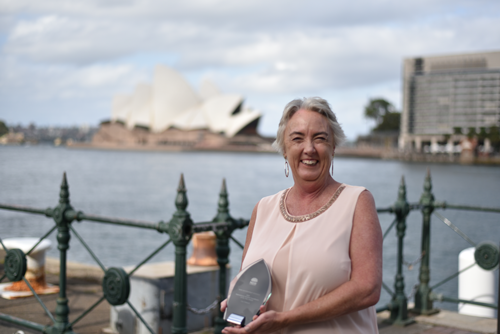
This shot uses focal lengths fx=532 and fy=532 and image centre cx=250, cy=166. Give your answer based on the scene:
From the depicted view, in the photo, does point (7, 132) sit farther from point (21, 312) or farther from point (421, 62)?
point (21, 312)

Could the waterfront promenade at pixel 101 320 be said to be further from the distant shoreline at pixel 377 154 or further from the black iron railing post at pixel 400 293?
the distant shoreline at pixel 377 154

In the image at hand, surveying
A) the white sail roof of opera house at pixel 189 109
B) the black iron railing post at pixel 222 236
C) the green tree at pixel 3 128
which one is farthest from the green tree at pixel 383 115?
the black iron railing post at pixel 222 236

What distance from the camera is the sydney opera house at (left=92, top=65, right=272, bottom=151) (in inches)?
3378

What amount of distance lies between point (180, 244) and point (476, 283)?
10.4 ft

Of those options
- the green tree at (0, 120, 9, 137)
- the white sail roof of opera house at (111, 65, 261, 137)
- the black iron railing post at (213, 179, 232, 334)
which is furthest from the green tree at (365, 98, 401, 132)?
the black iron railing post at (213, 179, 232, 334)

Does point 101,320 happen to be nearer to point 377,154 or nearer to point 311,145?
point 311,145

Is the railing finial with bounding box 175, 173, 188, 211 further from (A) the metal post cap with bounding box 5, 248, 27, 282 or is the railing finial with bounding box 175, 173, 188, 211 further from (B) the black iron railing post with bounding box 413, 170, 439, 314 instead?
(B) the black iron railing post with bounding box 413, 170, 439, 314

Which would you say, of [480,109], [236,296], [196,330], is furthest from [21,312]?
[480,109]

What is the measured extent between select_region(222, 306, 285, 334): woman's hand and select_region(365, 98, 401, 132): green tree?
120m

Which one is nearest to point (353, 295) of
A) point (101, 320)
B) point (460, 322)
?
point (460, 322)

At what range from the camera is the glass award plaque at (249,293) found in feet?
4.80

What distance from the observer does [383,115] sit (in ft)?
394

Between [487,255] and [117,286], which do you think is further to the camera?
[487,255]

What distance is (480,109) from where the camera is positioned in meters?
101
